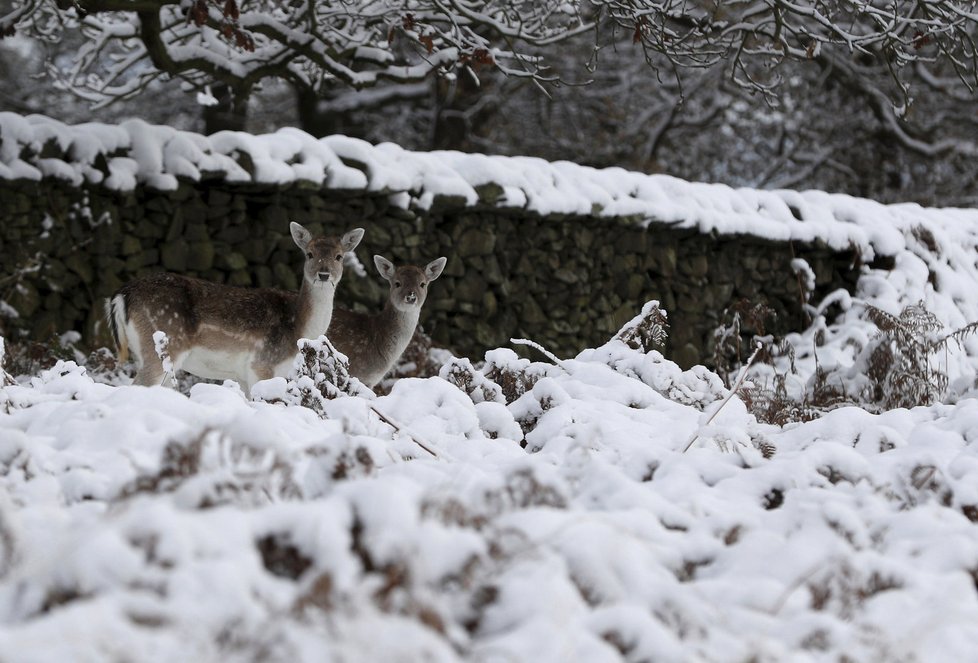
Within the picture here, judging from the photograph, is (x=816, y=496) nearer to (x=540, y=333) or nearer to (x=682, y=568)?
(x=682, y=568)

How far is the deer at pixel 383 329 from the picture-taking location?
7.63 meters

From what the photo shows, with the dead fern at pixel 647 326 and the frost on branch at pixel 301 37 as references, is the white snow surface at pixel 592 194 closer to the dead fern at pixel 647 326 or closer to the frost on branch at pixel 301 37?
the frost on branch at pixel 301 37

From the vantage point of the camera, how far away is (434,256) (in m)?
9.58

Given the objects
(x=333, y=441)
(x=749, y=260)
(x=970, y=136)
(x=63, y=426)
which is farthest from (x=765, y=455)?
(x=970, y=136)

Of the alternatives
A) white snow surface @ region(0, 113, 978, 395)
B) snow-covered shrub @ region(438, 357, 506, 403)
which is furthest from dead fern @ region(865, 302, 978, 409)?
snow-covered shrub @ region(438, 357, 506, 403)

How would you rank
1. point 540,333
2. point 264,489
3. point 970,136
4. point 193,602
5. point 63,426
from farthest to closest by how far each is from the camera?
point 970,136, point 540,333, point 63,426, point 264,489, point 193,602

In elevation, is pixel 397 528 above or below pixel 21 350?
above

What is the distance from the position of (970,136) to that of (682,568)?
1806 cm

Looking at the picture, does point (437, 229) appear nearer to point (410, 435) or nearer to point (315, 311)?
point (315, 311)

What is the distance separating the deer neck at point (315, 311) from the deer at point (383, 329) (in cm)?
31

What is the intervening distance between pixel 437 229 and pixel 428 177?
1.59ft

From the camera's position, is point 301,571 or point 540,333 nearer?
point 301,571

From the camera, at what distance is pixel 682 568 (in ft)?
9.11

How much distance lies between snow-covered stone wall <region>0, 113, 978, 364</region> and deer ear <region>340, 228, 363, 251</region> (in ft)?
4.19
